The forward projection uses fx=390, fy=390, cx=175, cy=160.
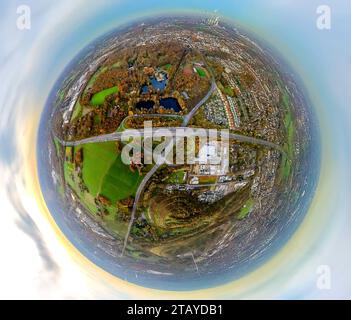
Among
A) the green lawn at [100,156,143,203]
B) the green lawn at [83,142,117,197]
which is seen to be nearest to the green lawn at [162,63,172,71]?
the green lawn at [83,142,117,197]

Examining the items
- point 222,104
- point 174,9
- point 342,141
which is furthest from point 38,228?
point 342,141

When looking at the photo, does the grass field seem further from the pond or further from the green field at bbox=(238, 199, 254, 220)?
the green field at bbox=(238, 199, 254, 220)

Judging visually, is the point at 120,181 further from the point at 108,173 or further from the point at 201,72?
the point at 201,72

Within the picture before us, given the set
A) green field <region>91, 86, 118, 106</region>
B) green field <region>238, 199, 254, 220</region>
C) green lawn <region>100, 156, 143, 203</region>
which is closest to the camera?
green lawn <region>100, 156, 143, 203</region>

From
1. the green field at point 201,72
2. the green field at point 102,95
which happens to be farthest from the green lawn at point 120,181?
the green field at point 201,72

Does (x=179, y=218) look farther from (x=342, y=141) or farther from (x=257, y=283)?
(x=342, y=141)
